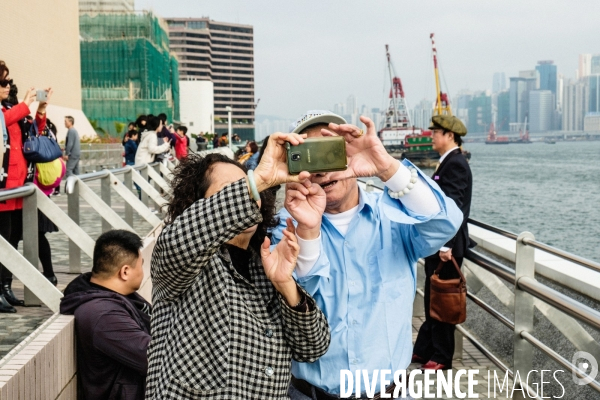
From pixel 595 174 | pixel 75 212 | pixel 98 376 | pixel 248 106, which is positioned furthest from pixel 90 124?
pixel 248 106

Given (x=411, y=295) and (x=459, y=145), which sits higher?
(x=459, y=145)

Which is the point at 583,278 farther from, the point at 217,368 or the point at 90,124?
the point at 90,124

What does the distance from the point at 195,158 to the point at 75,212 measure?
4.01 m

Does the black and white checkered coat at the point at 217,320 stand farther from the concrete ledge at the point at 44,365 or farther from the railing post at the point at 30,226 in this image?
the railing post at the point at 30,226

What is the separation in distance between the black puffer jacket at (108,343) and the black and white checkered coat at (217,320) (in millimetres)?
1209

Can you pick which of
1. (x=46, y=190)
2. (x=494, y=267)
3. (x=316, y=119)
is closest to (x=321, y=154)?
(x=316, y=119)

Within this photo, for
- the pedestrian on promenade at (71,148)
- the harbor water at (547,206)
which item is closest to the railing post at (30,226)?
the pedestrian on promenade at (71,148)

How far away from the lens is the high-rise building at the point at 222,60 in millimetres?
170375

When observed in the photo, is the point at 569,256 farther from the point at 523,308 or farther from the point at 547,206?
the point at 547,206

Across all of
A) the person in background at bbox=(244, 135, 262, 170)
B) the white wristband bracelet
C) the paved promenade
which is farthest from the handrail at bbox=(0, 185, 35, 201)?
the white wristband bracelet

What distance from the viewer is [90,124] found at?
47.6 meters

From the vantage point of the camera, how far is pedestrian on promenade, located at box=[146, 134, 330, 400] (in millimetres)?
1802

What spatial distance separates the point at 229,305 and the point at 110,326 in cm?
150

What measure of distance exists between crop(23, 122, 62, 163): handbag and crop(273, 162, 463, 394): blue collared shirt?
A: 3.49 m
